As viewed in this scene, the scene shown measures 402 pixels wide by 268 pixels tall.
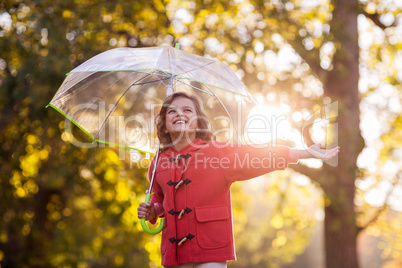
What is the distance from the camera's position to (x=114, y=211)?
8.45 m

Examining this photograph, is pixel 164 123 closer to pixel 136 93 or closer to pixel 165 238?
pixel 136 93

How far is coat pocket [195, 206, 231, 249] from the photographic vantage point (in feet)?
9.84

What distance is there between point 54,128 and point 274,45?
351 centimetres

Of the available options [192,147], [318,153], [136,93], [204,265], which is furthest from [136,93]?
[318,153]

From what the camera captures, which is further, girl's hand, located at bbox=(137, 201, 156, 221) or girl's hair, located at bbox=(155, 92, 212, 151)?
girl's hair, located at bbox=(155, 92, 212, 151)

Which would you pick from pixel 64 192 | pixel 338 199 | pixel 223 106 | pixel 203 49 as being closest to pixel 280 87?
pixel 203 49

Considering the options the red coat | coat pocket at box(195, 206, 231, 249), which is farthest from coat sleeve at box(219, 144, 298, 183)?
coat pocket at box(195, 206, 231, 249)

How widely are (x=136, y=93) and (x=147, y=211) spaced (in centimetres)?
125

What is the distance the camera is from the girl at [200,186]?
297 cm

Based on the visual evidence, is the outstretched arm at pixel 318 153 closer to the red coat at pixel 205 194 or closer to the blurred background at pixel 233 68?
the red coat at pixel 205 194

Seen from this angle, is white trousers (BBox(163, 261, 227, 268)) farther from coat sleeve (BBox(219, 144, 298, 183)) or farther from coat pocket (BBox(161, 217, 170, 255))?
coat sleeve (BBox(219, 144, 298, 183))

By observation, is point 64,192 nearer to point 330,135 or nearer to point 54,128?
point 54,128

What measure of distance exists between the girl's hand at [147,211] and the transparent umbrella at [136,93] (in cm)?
11

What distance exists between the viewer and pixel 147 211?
3164 millimetres
